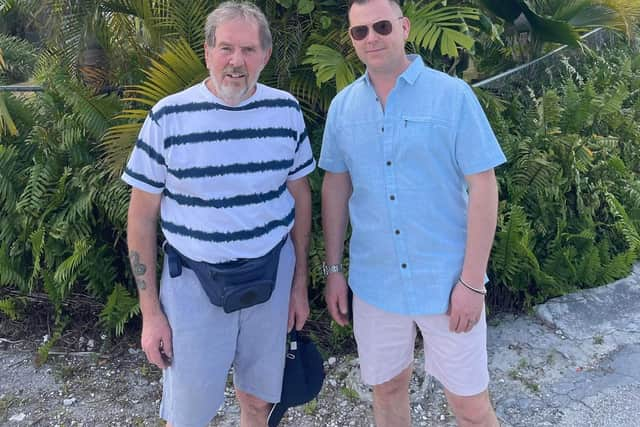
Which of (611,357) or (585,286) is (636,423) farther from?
(585,286)

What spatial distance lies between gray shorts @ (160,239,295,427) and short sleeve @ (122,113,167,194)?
384mm

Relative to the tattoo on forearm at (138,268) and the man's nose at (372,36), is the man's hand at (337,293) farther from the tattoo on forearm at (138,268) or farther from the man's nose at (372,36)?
the man's nose at (372,36)

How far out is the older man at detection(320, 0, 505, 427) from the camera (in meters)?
2.09

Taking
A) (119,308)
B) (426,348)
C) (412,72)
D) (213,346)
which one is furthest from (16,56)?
(426,348)

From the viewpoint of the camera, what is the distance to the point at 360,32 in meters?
2.09

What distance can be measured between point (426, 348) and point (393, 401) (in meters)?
0.39

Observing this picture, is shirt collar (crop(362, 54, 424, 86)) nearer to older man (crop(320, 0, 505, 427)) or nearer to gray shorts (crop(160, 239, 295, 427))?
older man (crop(320, 0, 505, 427))

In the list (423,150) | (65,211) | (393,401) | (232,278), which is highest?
(423,150)

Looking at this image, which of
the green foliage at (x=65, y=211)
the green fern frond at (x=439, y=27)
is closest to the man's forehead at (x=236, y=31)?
the green fern frond at (x=439, y=27)

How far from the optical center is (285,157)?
229 centimetres

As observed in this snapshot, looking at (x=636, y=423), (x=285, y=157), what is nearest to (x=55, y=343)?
(x=285, y=157)

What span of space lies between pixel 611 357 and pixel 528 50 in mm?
3997

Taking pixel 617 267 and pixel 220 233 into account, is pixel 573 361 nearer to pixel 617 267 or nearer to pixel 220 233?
pixel 617 267

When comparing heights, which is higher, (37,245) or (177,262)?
(177,262)
